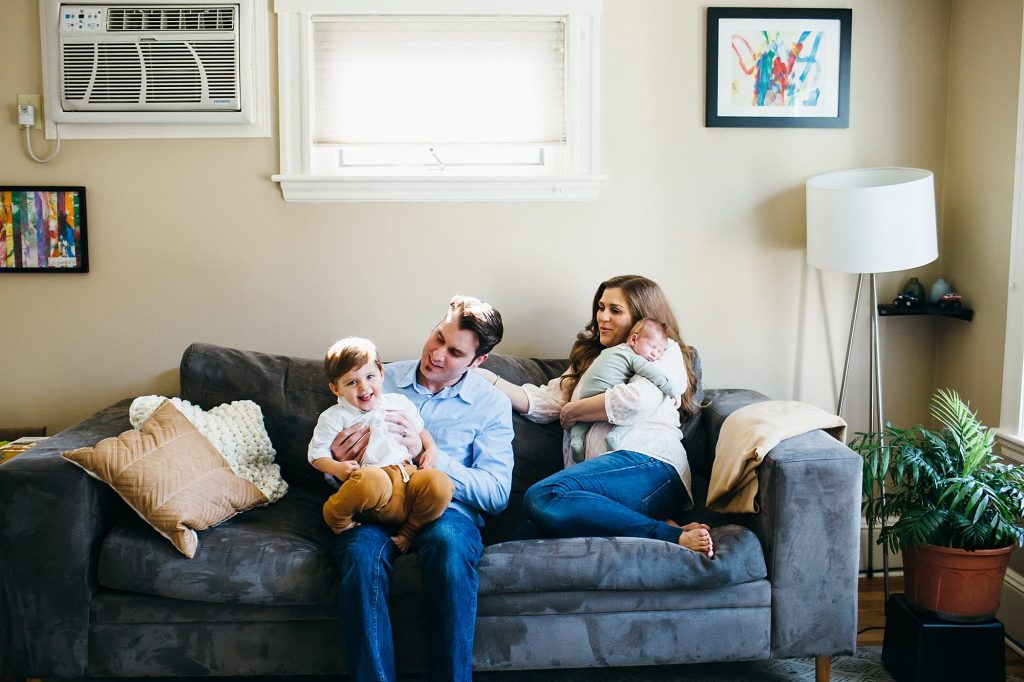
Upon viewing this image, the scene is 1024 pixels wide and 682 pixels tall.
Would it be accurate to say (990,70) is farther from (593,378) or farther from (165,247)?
(165,247)

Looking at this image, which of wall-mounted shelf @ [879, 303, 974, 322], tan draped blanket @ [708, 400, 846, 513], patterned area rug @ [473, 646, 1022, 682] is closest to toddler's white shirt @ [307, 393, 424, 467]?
patterned area rug @ [473, 646, 1022, 682]

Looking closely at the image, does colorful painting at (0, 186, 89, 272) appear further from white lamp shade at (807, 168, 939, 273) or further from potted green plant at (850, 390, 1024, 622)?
potted green plant at (850, 390, 1024, 622)

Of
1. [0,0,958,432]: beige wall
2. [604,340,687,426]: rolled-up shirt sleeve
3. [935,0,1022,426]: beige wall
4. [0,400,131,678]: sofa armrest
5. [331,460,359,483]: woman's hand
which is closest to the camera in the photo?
[0,400,131,678]: sofa armrest

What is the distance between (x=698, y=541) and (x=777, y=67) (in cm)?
175

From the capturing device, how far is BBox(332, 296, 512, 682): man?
192cm

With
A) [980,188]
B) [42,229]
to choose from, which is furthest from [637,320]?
[42,229]

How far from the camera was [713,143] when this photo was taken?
118 inches

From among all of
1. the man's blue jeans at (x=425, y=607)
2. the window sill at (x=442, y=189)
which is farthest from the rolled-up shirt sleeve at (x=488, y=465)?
the window sill at (x=442, y=189)

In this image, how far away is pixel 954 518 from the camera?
87.4 inches

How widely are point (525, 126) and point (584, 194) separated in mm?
328

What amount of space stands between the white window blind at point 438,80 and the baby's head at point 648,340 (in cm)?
85

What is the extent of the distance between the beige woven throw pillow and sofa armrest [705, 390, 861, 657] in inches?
54.6

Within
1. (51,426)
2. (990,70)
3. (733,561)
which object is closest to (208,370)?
(51,426)

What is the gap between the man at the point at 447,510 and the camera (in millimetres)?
1922
